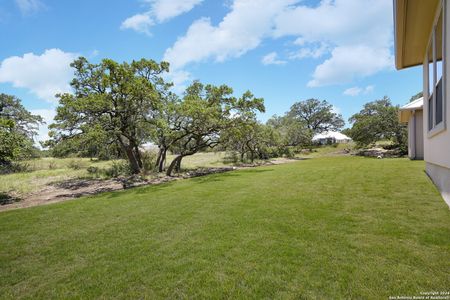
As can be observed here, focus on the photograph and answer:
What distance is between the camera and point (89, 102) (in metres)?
11.6

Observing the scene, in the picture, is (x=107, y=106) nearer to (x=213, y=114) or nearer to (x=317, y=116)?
(x=213, y=114)

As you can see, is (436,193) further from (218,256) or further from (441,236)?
(218,256)

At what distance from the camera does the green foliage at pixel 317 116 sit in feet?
174

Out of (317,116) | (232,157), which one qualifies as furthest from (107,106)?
(317,116)

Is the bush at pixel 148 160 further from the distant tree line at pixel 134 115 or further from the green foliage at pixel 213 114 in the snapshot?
the green foliage at pixel 213 114

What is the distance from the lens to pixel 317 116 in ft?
175

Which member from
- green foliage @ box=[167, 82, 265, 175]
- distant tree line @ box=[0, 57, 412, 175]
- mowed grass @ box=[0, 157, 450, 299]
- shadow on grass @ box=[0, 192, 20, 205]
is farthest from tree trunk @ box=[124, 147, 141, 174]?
mowed grass @ box=[0, 157, 450, 299]

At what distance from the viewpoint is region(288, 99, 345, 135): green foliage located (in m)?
52.9

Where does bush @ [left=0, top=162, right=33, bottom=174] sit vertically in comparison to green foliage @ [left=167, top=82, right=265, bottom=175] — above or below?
below

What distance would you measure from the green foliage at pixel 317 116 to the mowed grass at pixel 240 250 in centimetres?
5023

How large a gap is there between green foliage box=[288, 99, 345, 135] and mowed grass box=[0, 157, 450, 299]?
5023cm

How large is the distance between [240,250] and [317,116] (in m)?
54.5

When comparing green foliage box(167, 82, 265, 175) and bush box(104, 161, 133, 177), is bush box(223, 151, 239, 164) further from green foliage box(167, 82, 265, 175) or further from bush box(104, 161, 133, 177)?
bush box(104, 161, 133, 177)

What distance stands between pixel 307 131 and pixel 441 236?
3346 cm
